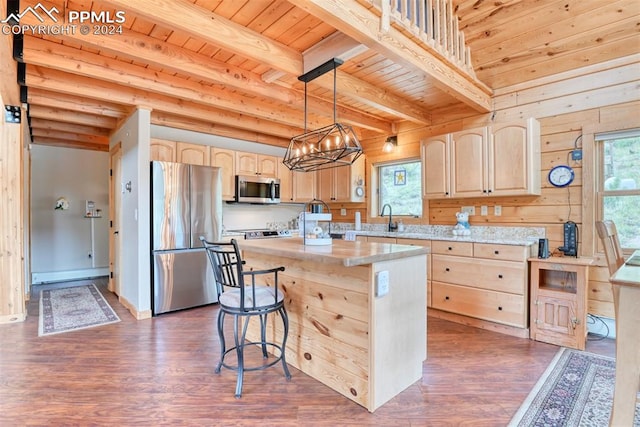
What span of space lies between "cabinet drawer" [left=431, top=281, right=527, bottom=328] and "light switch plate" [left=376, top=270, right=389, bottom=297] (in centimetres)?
181

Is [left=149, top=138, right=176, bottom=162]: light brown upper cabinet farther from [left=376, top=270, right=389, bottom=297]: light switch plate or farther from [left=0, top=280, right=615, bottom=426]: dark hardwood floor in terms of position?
[left=376, top=270, right=389, bottom=297]: light switch plate

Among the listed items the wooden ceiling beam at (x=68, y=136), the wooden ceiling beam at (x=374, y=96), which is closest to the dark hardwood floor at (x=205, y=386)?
the wooden ceiling beam at (x=374, y=96)

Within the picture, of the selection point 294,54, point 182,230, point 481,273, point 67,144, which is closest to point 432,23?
point 294,54

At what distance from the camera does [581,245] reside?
3189 millimetres

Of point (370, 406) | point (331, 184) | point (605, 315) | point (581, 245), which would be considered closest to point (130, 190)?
point (331, 184)

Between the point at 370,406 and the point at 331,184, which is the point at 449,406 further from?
the point at 331,184

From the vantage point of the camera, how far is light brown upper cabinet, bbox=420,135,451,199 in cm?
385

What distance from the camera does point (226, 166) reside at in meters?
4.74

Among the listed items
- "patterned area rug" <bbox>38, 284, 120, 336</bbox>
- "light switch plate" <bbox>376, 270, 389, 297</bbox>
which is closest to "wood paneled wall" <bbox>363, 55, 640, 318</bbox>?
"light switch plate" <bbox>376, 270, 389, 297</bbox>

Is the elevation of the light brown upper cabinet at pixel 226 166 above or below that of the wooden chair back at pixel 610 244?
above

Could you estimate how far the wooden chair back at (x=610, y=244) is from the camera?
1.77 metres

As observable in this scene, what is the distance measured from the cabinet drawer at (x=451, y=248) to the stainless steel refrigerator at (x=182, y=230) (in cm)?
268

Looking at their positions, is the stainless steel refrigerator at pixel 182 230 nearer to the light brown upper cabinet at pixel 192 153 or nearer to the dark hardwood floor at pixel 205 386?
the light brown upper cabinet at pixel 192 153

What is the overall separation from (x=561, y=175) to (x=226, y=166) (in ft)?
13.3
